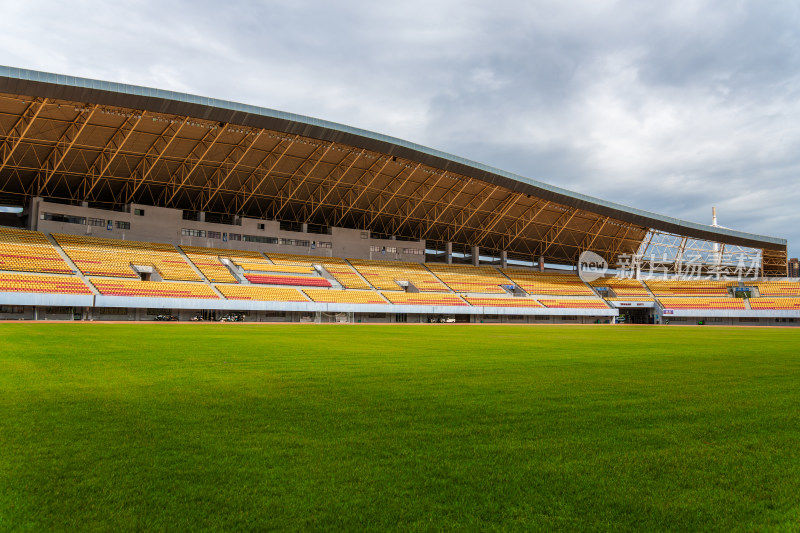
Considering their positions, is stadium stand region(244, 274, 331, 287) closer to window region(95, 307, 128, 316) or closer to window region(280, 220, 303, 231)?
window region(280, 220, 303, 231)

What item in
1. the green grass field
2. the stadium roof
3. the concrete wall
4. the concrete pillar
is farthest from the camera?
the concrete wall

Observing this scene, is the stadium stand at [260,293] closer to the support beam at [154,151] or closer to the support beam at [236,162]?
the support beam at [236,162]

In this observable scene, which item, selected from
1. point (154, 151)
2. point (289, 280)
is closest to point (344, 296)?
point (289, 280)

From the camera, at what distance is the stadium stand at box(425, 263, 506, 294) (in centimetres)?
6806

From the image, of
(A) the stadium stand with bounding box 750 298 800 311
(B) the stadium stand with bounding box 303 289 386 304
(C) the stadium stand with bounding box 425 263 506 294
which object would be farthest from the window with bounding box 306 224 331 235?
(A) the stadium stand with bounding box 750 298 800 311

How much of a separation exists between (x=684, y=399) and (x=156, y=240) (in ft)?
193

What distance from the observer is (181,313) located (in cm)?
4859

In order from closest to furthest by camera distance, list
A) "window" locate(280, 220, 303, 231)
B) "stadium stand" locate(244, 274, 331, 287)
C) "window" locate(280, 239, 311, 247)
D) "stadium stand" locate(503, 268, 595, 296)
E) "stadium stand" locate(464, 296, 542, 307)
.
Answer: "stadium stand" locate(244, 274, 331, 287)
"stadium stand" locate(464, 296, 542, 307)
"window" locate(280, 239, 311, 247)
"window" locate(280, 220, 303, 231)
"stadium stand" locate(503, 268, 595, 296)

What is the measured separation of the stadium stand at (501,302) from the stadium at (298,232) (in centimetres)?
27

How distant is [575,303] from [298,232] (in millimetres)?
37622

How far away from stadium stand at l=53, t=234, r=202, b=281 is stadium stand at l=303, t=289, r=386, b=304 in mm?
11594

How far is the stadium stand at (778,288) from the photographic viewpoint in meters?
72.6

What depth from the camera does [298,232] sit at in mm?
65938

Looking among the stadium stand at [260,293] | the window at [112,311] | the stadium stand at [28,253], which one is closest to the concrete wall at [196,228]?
the stadium stand at [28,253]
